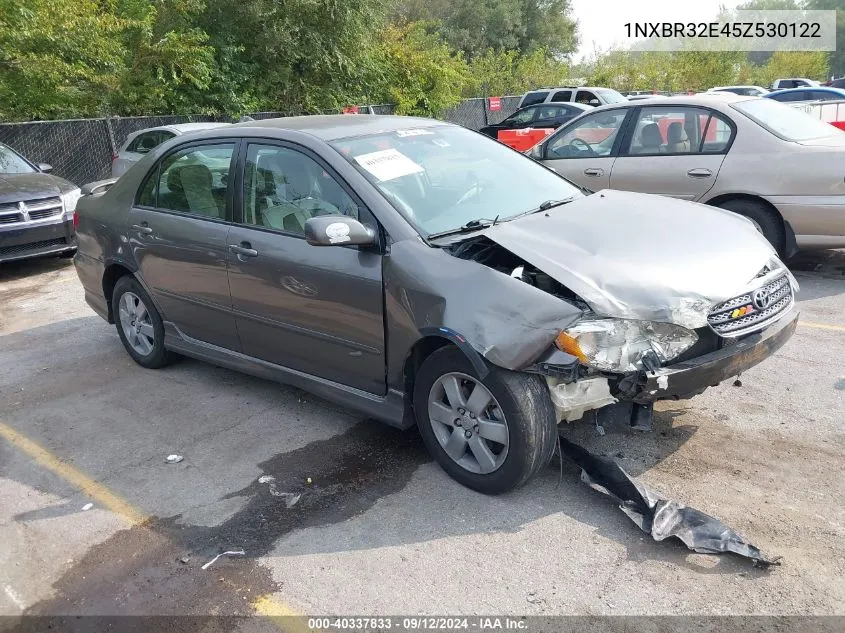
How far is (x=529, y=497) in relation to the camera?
3664mm

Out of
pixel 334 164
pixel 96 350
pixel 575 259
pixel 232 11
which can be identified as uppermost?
pixel 232 11

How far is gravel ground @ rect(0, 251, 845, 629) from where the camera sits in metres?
3.04

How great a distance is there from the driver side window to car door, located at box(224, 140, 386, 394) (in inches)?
178

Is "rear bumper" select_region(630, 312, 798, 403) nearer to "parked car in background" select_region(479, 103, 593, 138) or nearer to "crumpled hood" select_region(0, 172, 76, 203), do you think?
"crumpled hood" select_region(0, 172, 76, 203)

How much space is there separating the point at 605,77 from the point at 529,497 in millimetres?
32301

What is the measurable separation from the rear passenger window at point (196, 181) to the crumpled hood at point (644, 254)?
1.91 metres

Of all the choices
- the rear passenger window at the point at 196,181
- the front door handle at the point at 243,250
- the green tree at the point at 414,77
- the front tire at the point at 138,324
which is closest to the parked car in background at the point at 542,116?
the green tree at the point at 414,77

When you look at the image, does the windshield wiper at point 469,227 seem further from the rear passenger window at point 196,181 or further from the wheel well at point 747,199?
the wheel well at point 747,199

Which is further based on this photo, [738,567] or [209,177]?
[209,177]

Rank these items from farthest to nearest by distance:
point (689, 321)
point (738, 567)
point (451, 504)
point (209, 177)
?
point (209, 177) < point (451, 504) < point (689, 321) < point (738, 567)

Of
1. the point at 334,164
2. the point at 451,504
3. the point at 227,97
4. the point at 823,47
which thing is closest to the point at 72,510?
the point at 451,504

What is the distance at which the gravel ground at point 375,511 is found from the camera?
3039 millimetres

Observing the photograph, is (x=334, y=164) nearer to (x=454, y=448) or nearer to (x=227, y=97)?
(x=454, y=448)

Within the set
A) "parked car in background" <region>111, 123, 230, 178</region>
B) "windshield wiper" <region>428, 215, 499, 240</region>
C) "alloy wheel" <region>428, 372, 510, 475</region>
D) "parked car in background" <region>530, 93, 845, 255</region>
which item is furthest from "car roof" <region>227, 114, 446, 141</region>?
"parked car in background" <region>111, 123, 230, 178</region>
